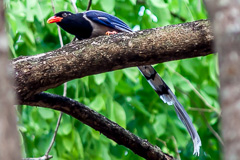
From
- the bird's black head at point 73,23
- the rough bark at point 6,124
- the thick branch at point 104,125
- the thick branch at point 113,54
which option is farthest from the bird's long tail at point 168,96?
the rough bark at point 6,124

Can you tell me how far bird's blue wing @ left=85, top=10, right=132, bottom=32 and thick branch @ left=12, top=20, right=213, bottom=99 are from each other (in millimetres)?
1656

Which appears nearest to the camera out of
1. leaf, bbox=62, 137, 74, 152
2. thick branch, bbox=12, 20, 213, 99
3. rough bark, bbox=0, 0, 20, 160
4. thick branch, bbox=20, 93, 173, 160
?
rough bark, bbox=0, 0, 20, 160

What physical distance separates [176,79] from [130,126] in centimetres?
90

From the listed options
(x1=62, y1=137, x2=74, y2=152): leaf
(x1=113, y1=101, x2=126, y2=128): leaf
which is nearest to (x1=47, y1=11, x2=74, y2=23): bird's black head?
(x1=113, y1=101, x2=126, y2=128): leaf

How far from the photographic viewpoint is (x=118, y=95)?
6.32 m

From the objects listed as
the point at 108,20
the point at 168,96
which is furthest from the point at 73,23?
the point at 168,96

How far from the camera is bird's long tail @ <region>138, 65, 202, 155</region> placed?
3.94 m

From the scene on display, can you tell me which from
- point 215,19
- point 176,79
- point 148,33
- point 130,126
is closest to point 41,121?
point 130,126

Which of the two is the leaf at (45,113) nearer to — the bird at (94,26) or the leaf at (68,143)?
the leaf at (68,143)

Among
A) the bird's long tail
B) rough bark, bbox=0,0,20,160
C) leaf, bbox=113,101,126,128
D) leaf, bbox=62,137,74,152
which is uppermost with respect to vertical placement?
rough bark, bbox=0,0,20,160

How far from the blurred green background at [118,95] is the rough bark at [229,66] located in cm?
321

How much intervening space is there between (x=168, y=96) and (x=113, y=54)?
49.6 inches

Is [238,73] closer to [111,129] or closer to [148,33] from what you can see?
[148,33]

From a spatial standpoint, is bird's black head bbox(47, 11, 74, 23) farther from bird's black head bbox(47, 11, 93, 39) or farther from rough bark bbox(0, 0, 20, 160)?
rough bark bbox(0, 0, 20, 160)
